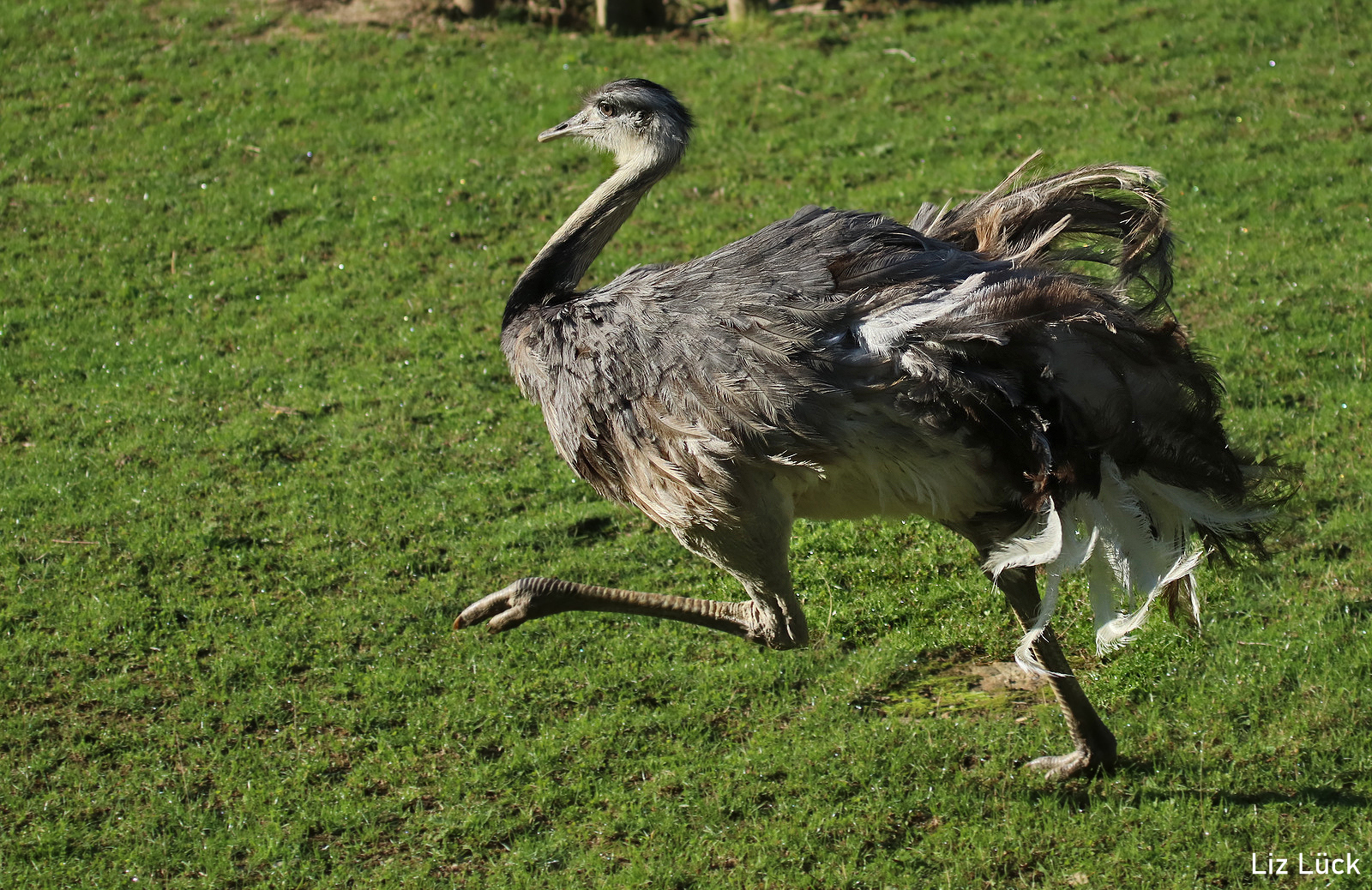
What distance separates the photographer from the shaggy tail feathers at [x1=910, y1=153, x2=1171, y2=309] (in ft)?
15.8

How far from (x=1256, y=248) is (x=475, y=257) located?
5.32 m

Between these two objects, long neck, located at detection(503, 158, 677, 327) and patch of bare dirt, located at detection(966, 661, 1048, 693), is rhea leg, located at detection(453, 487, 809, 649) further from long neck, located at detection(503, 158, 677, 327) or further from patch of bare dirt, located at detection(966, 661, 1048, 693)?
long neck, located at detection(503, 158, 677, 327)

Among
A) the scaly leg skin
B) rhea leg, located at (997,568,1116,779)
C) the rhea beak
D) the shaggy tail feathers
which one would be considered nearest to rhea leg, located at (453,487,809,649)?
the scaly leg skin

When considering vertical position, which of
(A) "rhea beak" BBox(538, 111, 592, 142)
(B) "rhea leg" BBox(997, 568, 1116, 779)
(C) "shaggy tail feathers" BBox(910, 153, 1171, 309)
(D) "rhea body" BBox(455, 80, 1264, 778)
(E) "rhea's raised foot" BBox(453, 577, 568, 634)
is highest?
(A) "rhea beak" BBox(538, 111, 592, 142)

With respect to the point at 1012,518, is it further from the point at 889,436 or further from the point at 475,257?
the point at 475,257

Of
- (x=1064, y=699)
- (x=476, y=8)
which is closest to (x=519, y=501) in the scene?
(x=1064, y=699)

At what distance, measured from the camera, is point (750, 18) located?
1246cm

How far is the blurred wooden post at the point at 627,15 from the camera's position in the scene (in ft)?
40.5

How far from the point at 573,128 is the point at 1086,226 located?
2.33m

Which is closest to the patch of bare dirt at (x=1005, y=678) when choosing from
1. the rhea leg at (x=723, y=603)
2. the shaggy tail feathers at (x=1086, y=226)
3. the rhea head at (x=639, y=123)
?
the rhea leg at (x=723, y=603)

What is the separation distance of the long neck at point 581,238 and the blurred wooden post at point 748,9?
24.5 ft

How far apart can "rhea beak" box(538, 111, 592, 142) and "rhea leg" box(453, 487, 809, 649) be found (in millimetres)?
2045

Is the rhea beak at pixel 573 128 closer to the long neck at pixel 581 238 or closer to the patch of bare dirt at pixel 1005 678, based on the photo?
the long neck at pixel 581 238

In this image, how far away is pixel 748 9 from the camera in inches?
492
